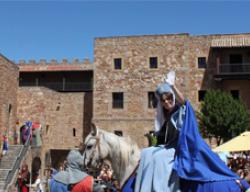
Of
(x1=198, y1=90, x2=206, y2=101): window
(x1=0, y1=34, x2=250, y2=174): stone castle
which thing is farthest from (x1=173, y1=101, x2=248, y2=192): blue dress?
(x1=198, y1=90, x2=206, y2=101): window

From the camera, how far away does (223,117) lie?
28.2 metres

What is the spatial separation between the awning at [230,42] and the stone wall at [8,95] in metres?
14.3

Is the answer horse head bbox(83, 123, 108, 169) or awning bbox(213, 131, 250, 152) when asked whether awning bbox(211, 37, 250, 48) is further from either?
horse head bbox(83, 123, 108, 169)

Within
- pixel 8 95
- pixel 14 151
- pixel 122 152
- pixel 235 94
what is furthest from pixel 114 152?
pixel 235 94

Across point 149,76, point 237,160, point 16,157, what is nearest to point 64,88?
point 149,76

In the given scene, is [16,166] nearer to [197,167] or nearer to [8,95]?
[8,95]

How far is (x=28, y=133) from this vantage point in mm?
29844

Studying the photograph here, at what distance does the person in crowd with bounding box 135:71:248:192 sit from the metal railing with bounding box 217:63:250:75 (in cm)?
2855

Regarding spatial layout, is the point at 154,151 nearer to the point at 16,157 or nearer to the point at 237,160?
the point at 237,160

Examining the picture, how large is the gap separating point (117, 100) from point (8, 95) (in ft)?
26.7

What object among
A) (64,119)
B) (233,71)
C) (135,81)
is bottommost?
(64,119)

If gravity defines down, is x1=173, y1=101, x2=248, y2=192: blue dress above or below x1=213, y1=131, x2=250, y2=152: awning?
above

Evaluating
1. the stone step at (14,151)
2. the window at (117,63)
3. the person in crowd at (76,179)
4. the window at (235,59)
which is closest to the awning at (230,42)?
the window at (235,59)

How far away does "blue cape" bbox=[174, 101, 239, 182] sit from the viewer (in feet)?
12.8
